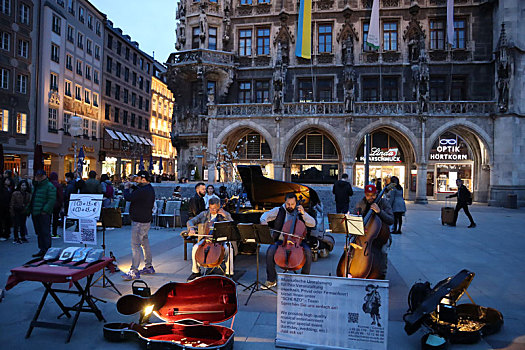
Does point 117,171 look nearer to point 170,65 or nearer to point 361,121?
point 170,65

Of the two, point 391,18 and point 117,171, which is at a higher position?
point 391,18

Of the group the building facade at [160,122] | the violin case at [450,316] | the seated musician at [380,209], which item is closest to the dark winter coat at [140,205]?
the seated musician at [380,209]

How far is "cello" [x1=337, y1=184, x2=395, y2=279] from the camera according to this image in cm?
568

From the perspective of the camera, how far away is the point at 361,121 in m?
25.5

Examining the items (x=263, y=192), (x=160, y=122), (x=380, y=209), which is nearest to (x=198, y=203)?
(x=263, y=192)

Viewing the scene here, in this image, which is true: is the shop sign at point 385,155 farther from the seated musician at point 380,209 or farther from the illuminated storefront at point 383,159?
the seated musician at point 380,209

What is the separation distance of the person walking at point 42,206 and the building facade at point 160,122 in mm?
51370

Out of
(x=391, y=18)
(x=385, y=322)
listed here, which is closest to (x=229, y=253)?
(x=385, y=322)

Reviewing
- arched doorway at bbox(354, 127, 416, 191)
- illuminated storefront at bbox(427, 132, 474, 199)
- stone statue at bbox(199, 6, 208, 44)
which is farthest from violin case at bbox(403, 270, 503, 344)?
stone statue at bbox(199, 6, 208, 44)

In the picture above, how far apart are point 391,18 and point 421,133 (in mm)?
9295

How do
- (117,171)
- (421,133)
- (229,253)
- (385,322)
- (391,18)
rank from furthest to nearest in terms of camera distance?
1. (117,171)
2. (391,18)
3. (421,133)
4. (229,253)
5. (385,322)

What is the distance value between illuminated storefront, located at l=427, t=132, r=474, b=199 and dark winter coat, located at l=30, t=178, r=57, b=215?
90.0 feet

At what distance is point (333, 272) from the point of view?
7520 millimetres

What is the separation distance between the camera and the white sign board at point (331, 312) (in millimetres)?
3871
